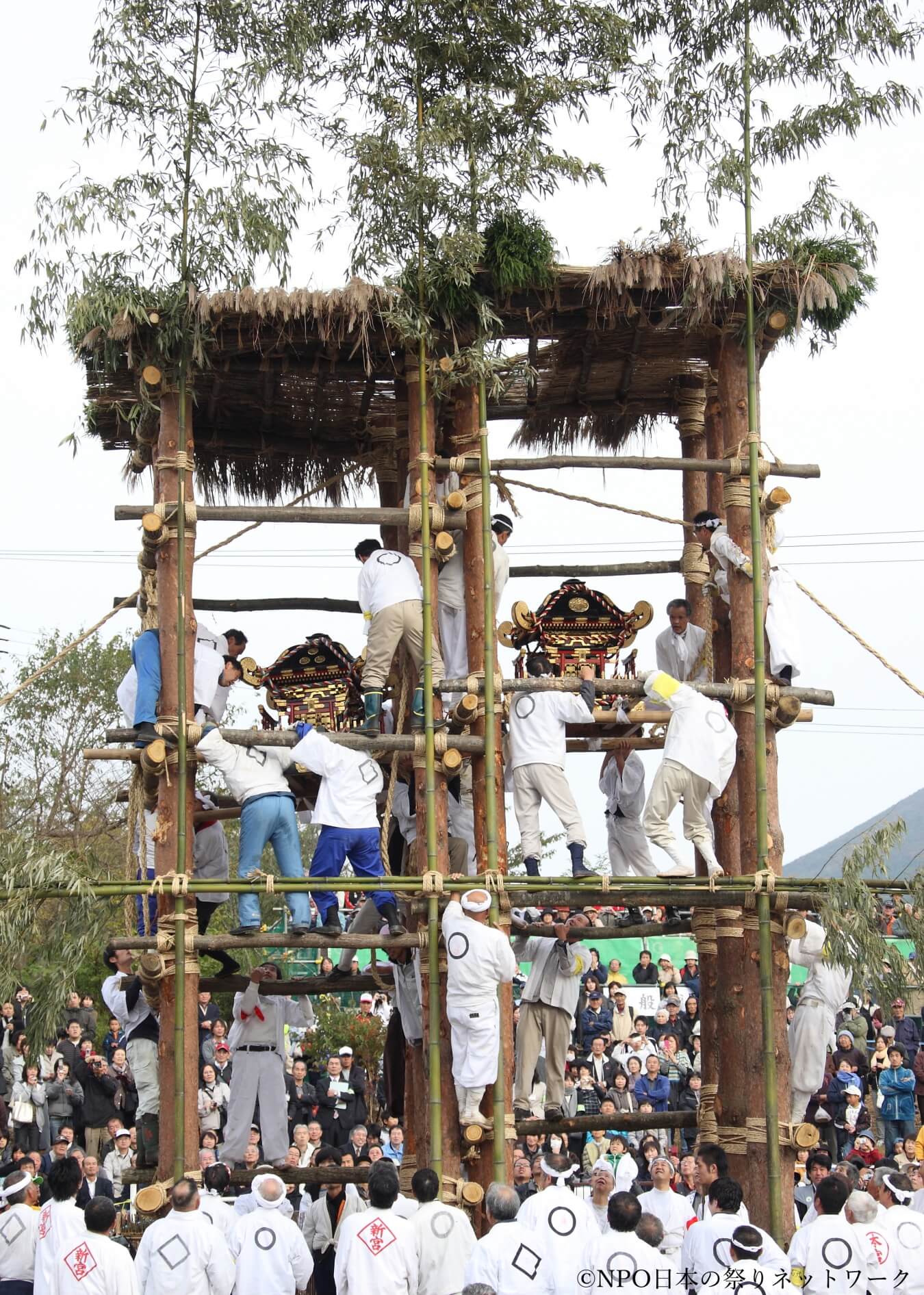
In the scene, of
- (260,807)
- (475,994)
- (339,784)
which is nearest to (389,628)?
(339,784)

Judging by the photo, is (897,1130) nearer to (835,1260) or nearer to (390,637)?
(835,1260)

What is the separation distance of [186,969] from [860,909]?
4.72 m

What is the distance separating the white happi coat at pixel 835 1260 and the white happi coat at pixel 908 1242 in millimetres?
237

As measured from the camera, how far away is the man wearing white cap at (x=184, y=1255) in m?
11.2

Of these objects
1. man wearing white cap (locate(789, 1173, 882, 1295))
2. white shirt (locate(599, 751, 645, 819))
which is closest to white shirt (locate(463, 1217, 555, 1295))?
man wearing white cap (locate(789, 1173, 882, 1295))

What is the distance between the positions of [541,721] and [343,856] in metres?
1.83

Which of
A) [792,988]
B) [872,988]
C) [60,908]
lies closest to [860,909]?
[872,988]

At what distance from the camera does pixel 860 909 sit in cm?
1333

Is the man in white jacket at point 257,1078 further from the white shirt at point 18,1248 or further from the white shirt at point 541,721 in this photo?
the white shirt at point 18,1248

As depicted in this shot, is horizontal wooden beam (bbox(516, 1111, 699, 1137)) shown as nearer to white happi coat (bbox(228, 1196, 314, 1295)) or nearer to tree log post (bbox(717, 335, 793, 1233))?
tree log post (bbox(717, 335, 793, 1233))

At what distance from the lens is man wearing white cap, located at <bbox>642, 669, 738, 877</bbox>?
45.2 feet

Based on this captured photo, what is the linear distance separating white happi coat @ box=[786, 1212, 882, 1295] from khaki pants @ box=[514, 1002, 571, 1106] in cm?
421

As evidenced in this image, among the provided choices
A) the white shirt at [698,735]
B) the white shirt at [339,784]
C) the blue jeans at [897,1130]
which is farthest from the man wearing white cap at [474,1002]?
the blue jeans at [897,1130]

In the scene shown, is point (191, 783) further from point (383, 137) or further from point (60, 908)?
point (383, 137)
